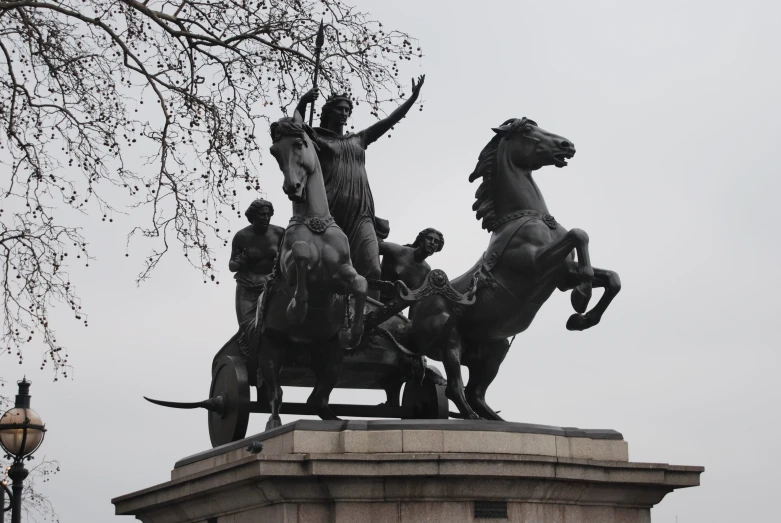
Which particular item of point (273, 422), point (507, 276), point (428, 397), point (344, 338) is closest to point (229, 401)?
point (273, 422)

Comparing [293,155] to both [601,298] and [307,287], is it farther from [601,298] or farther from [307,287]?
[601,298]

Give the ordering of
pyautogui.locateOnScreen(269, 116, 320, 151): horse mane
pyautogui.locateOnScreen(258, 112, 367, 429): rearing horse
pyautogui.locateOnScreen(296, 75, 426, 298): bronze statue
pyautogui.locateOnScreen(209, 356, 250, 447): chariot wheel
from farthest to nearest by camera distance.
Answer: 1. pyautogui.locateOnScreen(296, 75, 426, 298): bronze statue
2. pyautogui.locateOnScreen(209, 356, 250, 447): chariot wheel
3. pyautogui.locateOnScreen(269, 116, 320, 151): horse mane
4. pyautogui.locateOnScreen(258, 112, 367, 429): rearing horse

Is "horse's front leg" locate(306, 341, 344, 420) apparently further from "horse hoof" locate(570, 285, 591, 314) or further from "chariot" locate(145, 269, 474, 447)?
"horse hoof" locate(570, 285, 591, 314)

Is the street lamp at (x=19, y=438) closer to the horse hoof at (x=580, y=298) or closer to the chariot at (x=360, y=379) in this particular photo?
the chariot at (x=360, y=379)

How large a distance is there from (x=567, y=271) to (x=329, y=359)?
7.94 feet

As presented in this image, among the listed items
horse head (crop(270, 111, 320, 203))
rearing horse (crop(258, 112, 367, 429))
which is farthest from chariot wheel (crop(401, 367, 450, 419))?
horse head (crop(270, 111, 320, 203))

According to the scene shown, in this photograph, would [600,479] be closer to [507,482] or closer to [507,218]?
[507,482]

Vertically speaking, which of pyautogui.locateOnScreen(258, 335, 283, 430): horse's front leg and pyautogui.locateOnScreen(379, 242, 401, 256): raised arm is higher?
pyautogui.locateOnScreen(379, 242, 401, 256): raised arm

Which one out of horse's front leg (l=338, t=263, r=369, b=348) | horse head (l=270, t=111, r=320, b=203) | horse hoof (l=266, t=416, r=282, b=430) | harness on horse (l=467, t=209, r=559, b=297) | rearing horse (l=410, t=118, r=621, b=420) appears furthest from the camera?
harness on horse (l=467, t=209, r=559, b=297)

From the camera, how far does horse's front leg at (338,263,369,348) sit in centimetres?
1312

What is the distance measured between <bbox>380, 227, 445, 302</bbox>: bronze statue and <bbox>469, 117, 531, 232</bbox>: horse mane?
2.17 ft

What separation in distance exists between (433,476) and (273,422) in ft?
7.91

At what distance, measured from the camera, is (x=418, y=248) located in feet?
49.9

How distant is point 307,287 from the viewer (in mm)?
13461
